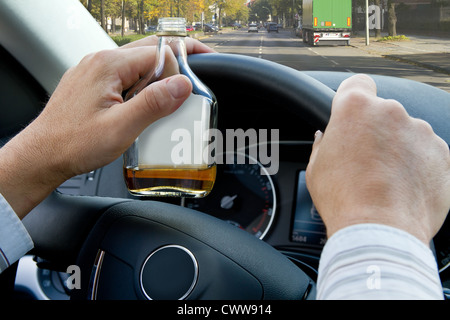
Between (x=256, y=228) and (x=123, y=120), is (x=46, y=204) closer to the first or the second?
Result: (x=123, y=120)

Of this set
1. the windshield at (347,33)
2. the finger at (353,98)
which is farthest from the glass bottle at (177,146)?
the windshield at (347,33)

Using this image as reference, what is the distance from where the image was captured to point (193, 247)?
1.12m

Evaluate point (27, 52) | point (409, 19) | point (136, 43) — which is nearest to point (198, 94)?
point (136, 43)

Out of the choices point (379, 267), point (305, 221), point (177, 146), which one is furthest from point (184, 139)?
point (305, 221)

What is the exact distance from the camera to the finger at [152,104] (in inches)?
31.8

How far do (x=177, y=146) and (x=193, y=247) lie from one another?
354 mm

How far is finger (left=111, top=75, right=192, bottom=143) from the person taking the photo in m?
0.81

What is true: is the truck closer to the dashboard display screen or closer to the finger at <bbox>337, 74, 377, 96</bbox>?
the dashboard display screen

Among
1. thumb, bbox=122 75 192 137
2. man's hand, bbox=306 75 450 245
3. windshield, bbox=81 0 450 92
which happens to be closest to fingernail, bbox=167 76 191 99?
thumb, bbox=122 75 192 137

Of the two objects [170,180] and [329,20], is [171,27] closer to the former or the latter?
[170,180]

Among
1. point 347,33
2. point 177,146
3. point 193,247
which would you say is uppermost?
point 347,33

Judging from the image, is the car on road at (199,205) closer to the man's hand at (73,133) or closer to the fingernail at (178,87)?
the man's hand at (73,133)

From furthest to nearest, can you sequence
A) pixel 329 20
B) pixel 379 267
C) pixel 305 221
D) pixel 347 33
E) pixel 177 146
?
1. pixel 329 20
2. pixel 347 33
3. pixel 305 221
4. pixel 177 146
5. pixel 379 267

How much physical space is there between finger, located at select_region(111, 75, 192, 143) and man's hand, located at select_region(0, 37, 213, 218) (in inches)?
2.5
